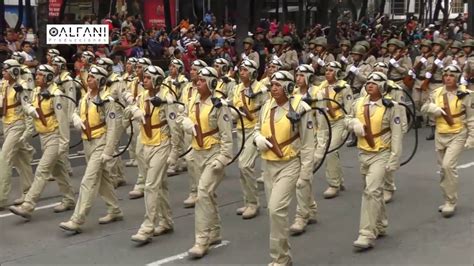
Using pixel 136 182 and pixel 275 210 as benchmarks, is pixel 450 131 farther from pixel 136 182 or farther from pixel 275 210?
pixel 136 182

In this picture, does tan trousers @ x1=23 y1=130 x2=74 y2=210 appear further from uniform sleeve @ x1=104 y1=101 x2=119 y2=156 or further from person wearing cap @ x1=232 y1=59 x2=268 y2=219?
person wearing cap @ x1=232 y1=59 x2=268 y2=219

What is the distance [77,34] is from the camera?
19.8m

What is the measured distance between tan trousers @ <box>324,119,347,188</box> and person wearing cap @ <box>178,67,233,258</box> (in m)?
3.02

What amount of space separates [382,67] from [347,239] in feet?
10.2

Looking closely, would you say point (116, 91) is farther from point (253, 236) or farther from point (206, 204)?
point (206, 204)

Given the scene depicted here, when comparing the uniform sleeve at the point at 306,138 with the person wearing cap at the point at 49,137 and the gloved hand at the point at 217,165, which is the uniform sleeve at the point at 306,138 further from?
the person wearing cap at the point at 49,137

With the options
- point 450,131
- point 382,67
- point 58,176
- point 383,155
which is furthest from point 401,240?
point 58,176

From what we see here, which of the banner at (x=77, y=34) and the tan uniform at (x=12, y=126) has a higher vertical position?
the banner at (x=77, y=34)

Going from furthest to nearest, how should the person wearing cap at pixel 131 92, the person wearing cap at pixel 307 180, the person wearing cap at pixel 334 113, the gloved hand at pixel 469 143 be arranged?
the person wearing cap at pixel 131 92
the person wearing cap at pixel 334 113
the gloved hand at pixel 469 143
the person wearing cap at pixel 307 180

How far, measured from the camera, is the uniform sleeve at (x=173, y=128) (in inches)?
392

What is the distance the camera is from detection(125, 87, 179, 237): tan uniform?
978cm

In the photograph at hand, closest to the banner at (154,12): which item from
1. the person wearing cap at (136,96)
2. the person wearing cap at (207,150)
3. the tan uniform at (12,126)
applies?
the person wearing cap at (136,96)

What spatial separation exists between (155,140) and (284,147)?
6.54 ft

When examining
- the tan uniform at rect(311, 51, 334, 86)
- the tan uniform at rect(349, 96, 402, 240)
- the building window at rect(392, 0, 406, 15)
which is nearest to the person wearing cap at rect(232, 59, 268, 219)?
the tan uniform at rect(349, 96, 402, 240)
